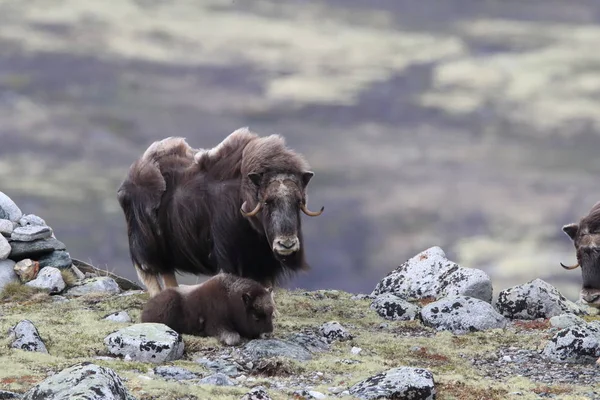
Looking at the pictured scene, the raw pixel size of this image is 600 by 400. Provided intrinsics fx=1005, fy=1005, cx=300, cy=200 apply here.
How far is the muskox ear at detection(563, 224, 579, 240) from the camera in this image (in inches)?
548

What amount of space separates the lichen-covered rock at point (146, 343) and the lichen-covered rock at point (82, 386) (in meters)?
2.39

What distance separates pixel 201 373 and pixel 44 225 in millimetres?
7471

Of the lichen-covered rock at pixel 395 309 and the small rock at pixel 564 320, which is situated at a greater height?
the lichen-covered rock at pixel 395 309

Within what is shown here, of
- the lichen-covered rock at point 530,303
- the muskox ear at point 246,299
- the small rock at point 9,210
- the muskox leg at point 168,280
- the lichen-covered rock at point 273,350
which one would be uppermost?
the small rock at point 9,210

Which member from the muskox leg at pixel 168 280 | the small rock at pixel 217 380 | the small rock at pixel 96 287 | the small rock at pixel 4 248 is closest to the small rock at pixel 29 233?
the small rock at pixel 4 248

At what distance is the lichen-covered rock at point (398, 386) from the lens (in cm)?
792

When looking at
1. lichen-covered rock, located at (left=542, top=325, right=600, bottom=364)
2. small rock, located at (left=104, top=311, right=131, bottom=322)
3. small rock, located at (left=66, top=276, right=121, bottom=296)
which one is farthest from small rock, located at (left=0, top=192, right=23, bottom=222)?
lichen-covered rock, located at (left=542, top=325, right=600, bottom=364)

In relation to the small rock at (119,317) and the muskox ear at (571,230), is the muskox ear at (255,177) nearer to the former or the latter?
the small rock at (119,317)

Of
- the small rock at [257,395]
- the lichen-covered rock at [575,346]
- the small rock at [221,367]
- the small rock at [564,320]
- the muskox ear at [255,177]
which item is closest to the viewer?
the small rock at [257,395]

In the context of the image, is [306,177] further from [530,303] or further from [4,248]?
[4,248]

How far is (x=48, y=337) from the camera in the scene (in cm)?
1045

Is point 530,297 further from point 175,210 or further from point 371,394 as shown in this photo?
point 371,394

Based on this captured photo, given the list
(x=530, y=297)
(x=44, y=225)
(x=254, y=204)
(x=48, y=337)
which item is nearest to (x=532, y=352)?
(x=530, y=297)

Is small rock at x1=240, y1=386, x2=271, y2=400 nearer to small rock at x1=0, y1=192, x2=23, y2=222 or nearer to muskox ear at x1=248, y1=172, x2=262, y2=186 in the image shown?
muskox ear at x1=248, y1=172, x2=262, y2=186
